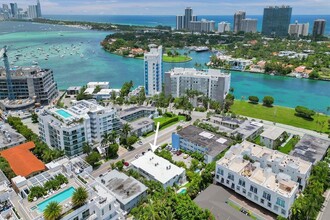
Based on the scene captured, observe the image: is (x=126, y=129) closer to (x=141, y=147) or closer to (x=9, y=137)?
(x=141, y=147)

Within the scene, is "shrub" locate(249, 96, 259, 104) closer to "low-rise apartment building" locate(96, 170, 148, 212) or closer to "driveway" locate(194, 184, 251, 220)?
"driveway" locate(194, 184, 251, 220)

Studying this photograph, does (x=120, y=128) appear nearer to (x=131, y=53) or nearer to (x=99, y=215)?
(x=99, y=215)

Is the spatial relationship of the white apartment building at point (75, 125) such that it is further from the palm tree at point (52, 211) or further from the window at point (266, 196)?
the window at point (266, 196)

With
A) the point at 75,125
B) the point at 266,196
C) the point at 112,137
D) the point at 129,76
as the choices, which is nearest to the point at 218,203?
the point at 266,196

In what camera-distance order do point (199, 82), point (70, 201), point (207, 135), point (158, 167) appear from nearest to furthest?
point (70, 201) → point (158, 167) → point (207, 135) → point (199, 82)

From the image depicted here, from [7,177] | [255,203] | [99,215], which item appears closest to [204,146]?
[255,203]

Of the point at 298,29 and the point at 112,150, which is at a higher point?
the point at 298,29

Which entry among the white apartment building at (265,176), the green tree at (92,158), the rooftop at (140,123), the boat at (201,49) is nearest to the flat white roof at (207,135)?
the white apartment building at (265,176)
